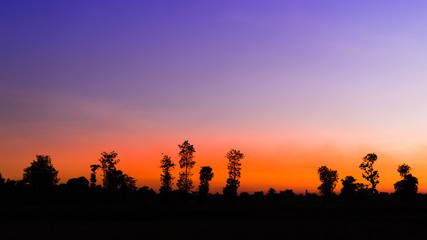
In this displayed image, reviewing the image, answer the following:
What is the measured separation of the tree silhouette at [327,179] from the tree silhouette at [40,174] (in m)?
77.8

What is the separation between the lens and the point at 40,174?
98.8m

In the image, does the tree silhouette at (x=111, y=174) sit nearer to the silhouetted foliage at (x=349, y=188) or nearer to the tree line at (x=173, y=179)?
the tree line at (x=173, y=179)

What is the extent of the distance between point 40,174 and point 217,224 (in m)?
73.5

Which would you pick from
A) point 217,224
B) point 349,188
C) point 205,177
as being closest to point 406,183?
point 349,188

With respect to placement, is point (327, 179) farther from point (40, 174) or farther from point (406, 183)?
point (40, 174)

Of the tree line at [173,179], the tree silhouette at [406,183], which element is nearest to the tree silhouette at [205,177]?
the tree line at [173,179]

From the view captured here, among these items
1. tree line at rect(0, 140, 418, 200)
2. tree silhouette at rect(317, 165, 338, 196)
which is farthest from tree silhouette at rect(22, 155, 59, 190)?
tree silhouette at rect(317, 165, 338, 196)

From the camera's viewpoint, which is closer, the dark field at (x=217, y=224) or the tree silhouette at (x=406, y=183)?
the dark field at (x=217, y=224)

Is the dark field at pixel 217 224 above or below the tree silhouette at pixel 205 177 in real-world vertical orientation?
below

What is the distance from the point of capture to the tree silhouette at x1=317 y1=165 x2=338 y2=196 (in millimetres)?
112875

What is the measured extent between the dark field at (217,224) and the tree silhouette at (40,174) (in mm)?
46338

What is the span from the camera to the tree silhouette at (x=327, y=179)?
113 meters

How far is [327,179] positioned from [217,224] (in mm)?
78884

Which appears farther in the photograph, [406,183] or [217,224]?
[406,183]
